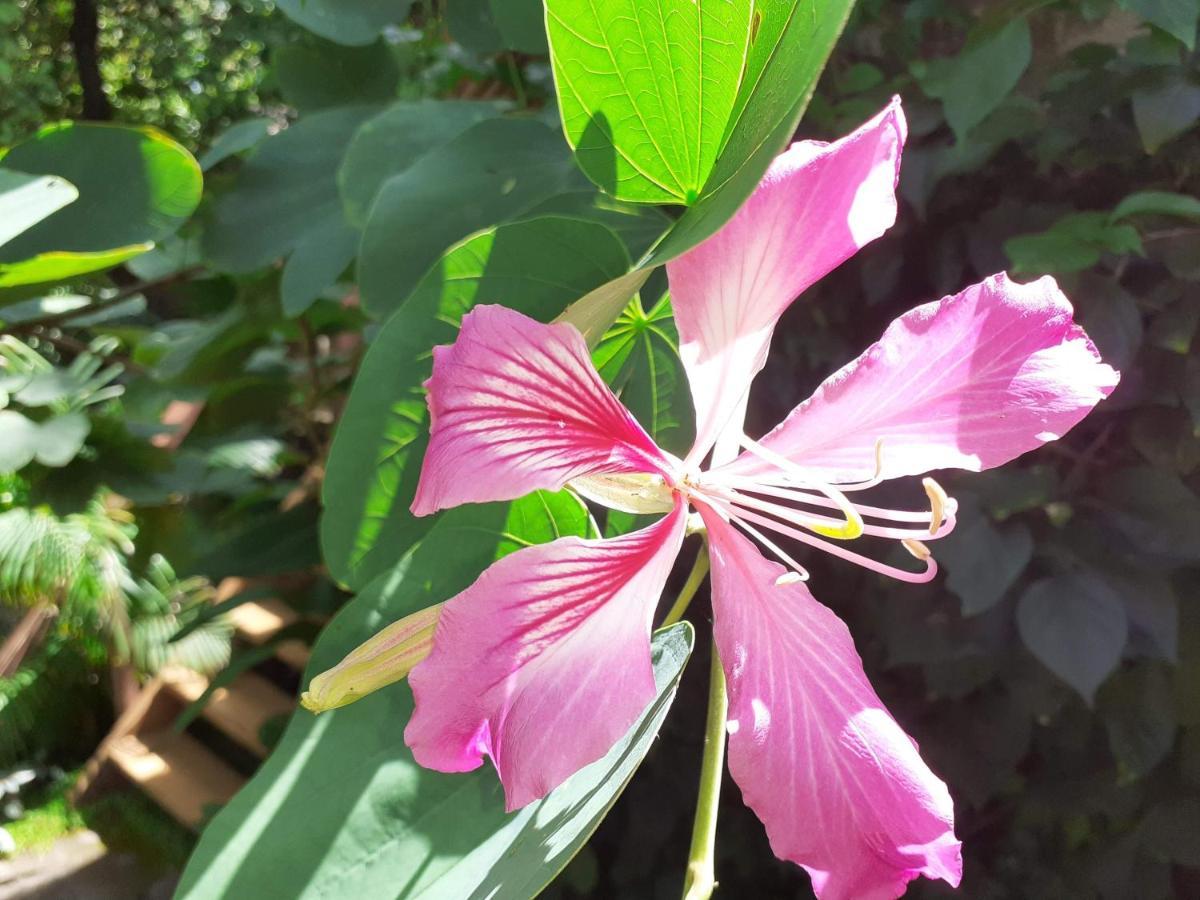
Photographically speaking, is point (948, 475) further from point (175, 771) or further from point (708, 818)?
point (175, 771)

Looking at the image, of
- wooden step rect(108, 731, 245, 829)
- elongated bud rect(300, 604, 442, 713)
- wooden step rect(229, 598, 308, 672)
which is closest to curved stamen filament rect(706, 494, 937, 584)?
elongated bud rect(300, 604, 442, 713)

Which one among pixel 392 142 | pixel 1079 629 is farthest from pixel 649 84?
pixel 1079 629

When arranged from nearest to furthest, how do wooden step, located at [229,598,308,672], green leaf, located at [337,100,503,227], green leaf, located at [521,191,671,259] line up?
green leaf, located at [521,191,671,259] → green leaf, located at [337,100,503,227] → wooden step, located at [229,598,308,672]

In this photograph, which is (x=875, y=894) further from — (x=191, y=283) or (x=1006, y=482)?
(x=191, y=283)

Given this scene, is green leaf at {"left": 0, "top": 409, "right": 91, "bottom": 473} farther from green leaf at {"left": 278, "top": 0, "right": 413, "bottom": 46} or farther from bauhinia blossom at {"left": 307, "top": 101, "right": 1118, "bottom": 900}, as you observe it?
bauhinia blossom at {"left": 307, "top": 101, "right": 1118, "bottom": 900}

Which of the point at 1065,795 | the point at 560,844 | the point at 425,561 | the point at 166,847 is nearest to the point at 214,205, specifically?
the point at 425,561

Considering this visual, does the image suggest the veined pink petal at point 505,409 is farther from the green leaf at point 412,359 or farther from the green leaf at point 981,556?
the green leaf at point 981,556

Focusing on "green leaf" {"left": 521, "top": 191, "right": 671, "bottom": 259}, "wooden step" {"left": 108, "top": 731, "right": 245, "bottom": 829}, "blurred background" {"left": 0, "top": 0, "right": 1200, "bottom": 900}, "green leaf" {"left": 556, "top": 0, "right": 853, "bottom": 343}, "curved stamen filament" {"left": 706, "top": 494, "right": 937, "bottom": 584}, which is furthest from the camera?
"wooden step" {"left": 108, "top": 731, "right": 245, "bottom": 829}
